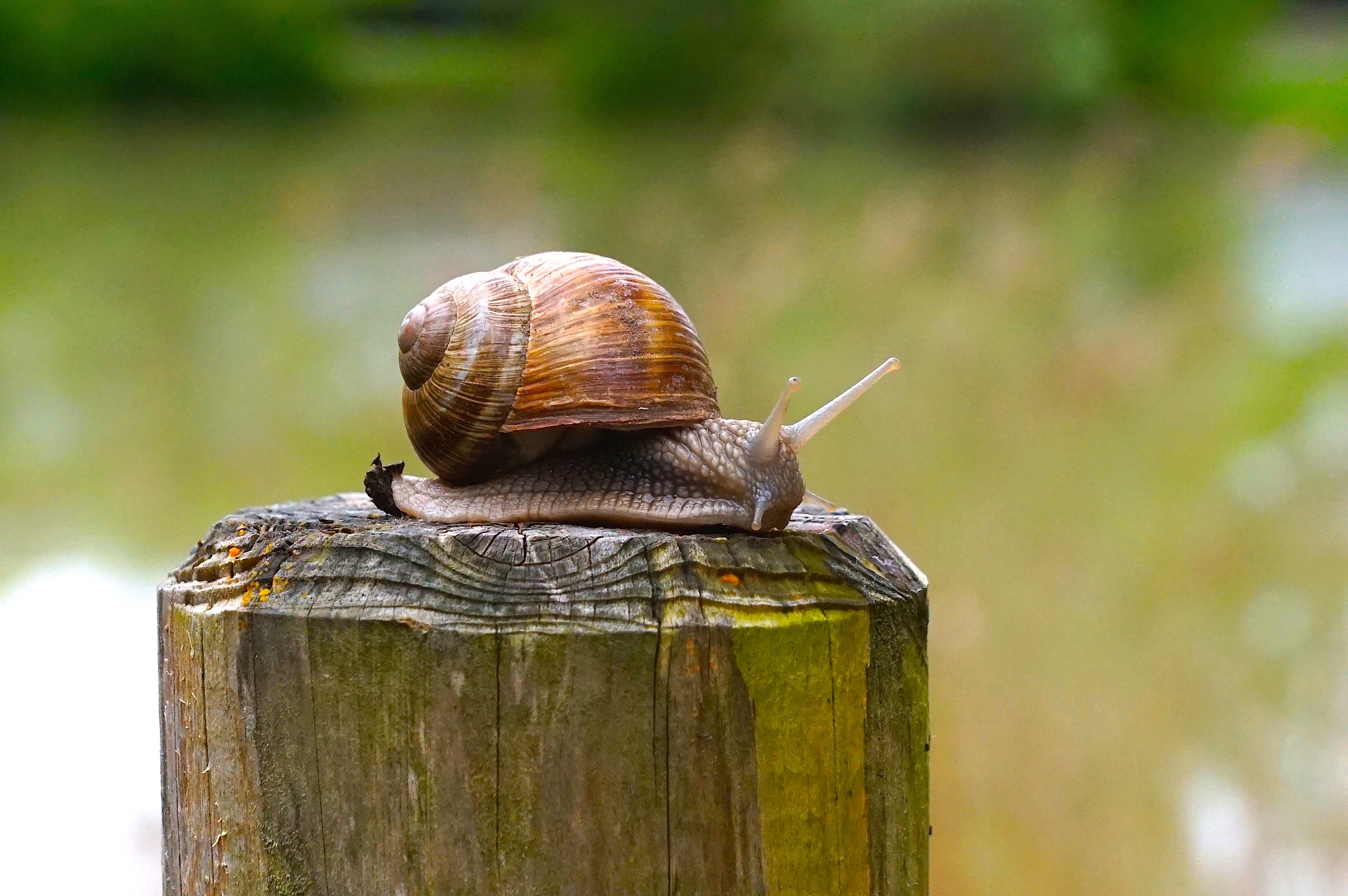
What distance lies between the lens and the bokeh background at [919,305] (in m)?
4.22

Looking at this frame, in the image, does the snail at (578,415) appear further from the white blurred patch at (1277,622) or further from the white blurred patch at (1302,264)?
the white blurred patch at (1302,264)

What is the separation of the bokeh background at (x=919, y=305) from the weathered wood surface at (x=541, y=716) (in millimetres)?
1912

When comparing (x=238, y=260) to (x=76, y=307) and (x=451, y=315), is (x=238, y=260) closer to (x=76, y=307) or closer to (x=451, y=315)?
(x=76, y=307)

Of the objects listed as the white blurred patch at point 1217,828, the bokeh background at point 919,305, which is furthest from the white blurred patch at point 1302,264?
the white blurred patch at point 1217,828

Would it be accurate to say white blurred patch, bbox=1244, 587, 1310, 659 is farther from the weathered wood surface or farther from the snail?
the weathered wood surface

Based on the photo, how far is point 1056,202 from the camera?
16016 millimetres

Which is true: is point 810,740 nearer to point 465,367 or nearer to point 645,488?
point 645,488

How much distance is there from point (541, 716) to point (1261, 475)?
6.11 m

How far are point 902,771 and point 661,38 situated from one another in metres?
25.9

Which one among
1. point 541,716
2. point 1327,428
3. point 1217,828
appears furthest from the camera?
point 1327,428

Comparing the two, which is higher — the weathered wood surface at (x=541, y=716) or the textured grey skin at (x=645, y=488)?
the textured grey skin at (x=645, y=488)

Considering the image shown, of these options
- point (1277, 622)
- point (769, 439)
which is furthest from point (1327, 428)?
point (769, 439)

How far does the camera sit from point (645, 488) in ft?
6.32

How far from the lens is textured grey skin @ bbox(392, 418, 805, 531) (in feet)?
6.08
